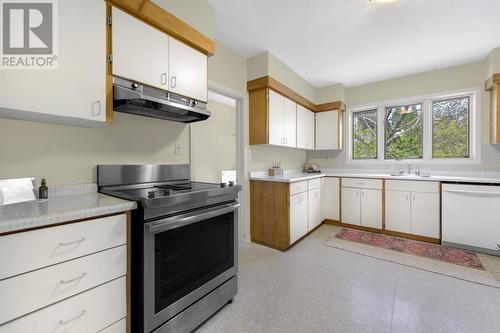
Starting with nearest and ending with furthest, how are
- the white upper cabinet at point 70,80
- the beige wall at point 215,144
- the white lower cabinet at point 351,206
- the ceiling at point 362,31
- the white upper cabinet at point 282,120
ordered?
the white upper cabinet at point 70,80, the ceiling at point 362,31, the white upper cabinet at point 282,120, the white lower cabinet at point 351,206, the beige wall at point 215,144

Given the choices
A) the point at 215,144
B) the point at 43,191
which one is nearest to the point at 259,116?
the point at 215,144

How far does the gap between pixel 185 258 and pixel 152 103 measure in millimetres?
1089

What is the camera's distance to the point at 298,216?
120 inches

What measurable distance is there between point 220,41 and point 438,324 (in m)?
3.33

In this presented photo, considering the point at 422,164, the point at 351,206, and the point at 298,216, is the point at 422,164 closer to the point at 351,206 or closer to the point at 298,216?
the point at 351,206

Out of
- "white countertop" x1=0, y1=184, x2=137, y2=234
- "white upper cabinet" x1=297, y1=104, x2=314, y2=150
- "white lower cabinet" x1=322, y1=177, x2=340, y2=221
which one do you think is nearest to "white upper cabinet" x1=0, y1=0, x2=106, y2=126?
"white countertop" x1=0, y1=184, x2=137, y2=234

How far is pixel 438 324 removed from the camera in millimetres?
1554

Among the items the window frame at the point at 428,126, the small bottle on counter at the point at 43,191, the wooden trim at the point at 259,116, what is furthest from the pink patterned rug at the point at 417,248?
the small bottle on counter at the point at 43,191

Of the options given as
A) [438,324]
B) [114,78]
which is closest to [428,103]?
[438,324]

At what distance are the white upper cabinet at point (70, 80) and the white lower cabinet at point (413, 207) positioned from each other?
→ 3.78 meters

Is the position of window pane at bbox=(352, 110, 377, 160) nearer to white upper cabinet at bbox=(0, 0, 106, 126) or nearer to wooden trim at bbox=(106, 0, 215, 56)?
wooden trim at bbox=(106, 0, 215, 56)

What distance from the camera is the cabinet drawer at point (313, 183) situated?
11.0 feet

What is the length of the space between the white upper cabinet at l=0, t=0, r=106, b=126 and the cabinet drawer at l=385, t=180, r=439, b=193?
3722mm

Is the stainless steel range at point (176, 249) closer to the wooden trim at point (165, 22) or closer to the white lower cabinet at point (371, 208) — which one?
the wooden trim at point (165, 22)
